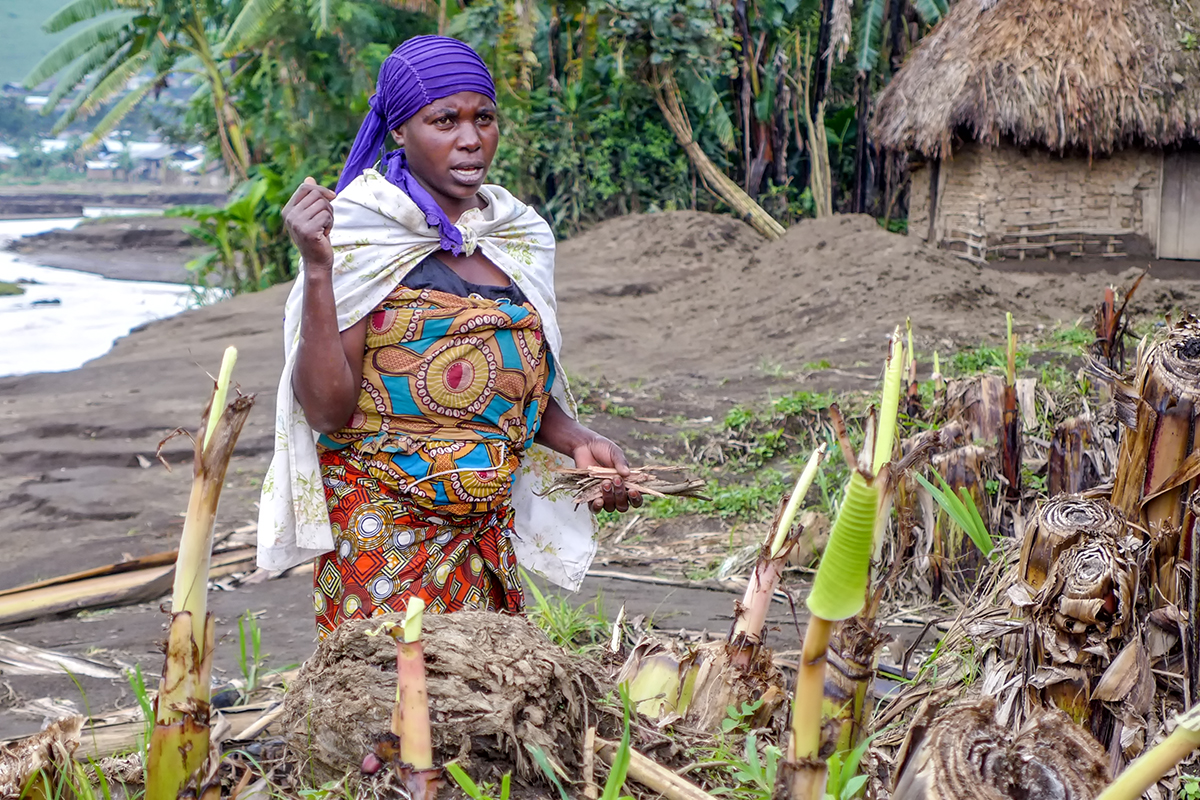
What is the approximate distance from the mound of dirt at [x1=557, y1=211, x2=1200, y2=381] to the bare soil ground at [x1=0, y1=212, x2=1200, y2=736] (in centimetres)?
3

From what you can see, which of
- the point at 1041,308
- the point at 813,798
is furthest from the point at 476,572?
the point at 1041,308

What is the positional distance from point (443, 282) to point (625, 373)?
20.7 ft

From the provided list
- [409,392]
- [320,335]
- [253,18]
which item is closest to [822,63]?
[253,18]

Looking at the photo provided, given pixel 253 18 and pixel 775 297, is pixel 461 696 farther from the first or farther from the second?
pixel 253 18

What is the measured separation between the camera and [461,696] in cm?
155

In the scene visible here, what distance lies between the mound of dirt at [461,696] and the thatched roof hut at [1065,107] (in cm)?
1021

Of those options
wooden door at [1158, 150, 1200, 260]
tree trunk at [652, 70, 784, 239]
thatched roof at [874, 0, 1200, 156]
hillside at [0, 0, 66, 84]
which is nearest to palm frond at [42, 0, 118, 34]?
tree trunk at [652, 70, 784, 239]

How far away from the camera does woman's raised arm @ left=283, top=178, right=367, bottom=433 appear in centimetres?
193

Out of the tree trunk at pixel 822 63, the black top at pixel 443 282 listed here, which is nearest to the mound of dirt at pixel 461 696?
the black top at pixel 443 282

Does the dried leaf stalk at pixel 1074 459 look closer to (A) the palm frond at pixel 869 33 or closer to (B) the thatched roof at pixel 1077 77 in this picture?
(B) the thatched roof at pixel 1077 77

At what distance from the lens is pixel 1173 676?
6.25 ft

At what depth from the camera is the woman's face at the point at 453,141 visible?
2.21 metres

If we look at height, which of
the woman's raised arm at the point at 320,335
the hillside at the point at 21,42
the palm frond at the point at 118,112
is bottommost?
the woman's raised arm at the point at 320,335

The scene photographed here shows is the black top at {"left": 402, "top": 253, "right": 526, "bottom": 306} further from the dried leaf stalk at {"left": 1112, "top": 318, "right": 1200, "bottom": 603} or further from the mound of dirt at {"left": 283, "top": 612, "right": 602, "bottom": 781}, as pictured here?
the dried leaf stalk at {"left": 1112, "top": 318, "right": 1200, "bottom": 603}
